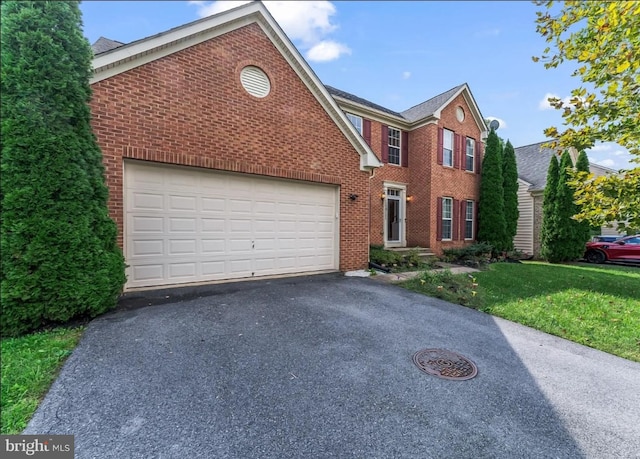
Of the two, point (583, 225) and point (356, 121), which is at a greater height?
point (356, 121)

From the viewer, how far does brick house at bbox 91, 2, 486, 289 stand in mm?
5277

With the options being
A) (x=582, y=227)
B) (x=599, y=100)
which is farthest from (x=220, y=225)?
(x=582, y=227)

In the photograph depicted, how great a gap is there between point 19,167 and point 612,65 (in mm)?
7560

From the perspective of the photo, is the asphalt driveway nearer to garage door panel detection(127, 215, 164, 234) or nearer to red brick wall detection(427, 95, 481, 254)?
garage door panel detection(127, 215, 164, 234)

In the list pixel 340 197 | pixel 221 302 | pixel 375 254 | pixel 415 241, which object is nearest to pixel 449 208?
pixel 415 241

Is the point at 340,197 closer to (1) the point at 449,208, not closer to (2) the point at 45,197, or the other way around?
(2) the point at 45,197

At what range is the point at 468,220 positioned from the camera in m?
14.1

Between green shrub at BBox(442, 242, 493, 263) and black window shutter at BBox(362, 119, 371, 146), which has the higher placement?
black window shutter at BBox(362, 119, 371, 146)

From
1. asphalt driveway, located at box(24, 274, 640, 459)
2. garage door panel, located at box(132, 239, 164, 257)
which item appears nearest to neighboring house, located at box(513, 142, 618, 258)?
asphalt driveway, located at box(24, 274, 640, 459)

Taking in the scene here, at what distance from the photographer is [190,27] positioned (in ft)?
18.9

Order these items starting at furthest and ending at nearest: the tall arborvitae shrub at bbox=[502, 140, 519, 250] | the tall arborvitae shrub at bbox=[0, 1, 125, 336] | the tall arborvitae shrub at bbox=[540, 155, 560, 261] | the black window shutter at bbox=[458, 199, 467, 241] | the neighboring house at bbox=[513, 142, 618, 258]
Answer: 1. the neighboring house at bbox=[513, 142, 618, 258]
2. the tall arborvitae shrub at bbox=[502, 140, 519, 250]
3. the black window shutter at bbox=[458, 199, 467, 241]
4. the tall arborvitae shrub at bbox=[540, 155, 560, 261]
5. the tall arborvitae shrub at bbox=[0, 1, 125, 336]

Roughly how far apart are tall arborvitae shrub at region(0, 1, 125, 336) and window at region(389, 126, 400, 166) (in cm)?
1073

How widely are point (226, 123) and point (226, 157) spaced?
716mm

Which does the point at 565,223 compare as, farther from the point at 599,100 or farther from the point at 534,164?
the point at 599,100
